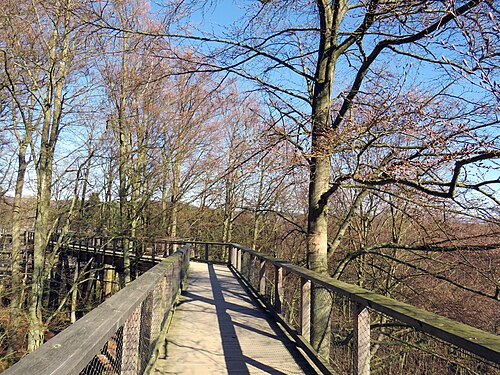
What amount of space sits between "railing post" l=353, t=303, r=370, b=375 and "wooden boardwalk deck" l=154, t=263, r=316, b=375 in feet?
2.99

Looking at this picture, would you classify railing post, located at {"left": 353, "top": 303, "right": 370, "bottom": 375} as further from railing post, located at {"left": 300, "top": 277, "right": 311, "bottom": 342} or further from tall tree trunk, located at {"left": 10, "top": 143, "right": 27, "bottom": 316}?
tall tree trunk, located at {"left": 10, "top": 143, "right": 27, "bottom": 316}

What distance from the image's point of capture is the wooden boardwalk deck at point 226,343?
420 cm

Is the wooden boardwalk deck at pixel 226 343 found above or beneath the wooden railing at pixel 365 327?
beneath

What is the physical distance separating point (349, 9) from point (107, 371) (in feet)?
22.0

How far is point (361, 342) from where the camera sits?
331 cm

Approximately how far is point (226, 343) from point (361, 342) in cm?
228

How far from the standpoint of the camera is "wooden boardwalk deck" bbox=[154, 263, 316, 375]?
165 inches

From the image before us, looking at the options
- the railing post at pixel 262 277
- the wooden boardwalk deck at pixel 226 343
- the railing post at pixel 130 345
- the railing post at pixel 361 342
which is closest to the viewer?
the railing post at pixel 130 345

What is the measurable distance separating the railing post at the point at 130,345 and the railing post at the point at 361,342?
1.72 metres

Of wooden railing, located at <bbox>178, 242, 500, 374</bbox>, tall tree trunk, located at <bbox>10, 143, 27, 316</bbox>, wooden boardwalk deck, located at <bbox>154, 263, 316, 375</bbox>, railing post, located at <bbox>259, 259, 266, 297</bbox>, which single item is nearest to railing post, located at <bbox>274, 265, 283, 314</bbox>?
wooden railing, located at <bbox>178, 242, 500, 374</bbox>

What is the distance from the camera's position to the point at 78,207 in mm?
12969

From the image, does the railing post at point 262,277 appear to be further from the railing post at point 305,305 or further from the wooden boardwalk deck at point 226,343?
the railing post at point 305,305

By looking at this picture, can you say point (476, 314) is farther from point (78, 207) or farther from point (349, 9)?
point (78, 207)

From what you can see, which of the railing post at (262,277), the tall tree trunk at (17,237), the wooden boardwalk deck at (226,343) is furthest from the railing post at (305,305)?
the tall tree trunk at (17,237)
